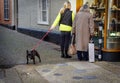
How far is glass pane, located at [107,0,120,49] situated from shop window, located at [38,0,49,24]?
643cm

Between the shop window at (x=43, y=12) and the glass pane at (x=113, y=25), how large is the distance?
643cm

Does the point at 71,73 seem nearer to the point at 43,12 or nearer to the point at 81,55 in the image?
the point at 81,55

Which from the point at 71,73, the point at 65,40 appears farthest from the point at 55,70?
the point at 65,40

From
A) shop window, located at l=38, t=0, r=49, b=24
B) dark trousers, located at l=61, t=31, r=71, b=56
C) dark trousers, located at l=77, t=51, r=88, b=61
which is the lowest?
dark trousers, located at l=77, t=51, r=88, b=61

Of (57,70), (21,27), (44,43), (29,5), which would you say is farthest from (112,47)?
(21,27)

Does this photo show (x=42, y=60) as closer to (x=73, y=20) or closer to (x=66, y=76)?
(x=73, y=20)

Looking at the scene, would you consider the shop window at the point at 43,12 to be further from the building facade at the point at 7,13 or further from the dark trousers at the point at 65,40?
the building facade at the point at 7,13

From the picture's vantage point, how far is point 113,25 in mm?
11172

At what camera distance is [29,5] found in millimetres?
20094

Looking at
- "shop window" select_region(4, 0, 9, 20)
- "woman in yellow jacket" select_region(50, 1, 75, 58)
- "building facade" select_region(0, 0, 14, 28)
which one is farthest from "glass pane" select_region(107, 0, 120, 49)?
"shop window" select_region(4, 0, 9, 20)

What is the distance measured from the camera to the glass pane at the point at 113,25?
36.3ft

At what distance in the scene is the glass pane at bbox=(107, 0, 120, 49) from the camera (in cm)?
1108

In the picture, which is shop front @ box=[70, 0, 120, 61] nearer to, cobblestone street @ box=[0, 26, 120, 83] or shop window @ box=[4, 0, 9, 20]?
cobblestone street @ box=[0, 26, 120, 83]

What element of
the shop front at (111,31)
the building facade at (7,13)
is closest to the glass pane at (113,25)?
the shop front at (111,31)
